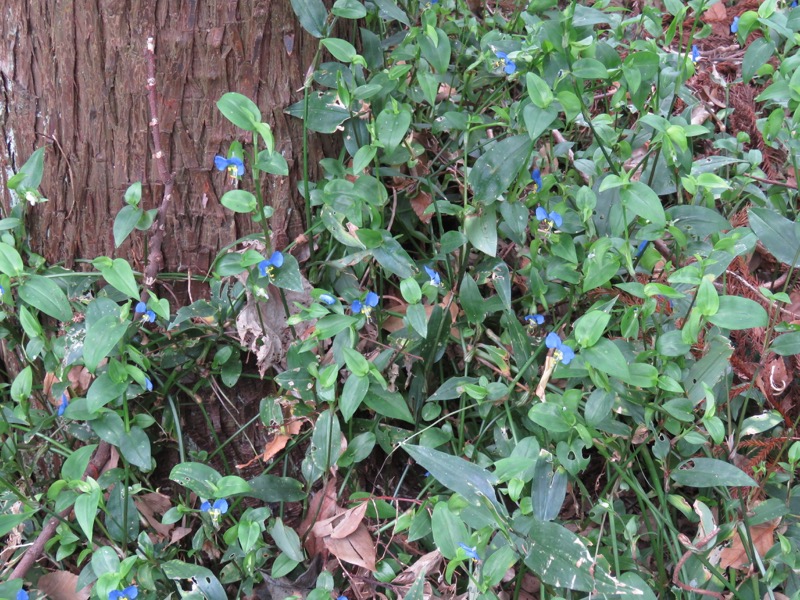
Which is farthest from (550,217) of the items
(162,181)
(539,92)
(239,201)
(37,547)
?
(37,547)

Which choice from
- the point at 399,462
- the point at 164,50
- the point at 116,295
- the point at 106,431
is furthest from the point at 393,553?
the point at 164,50

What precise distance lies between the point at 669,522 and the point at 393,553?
574 mm

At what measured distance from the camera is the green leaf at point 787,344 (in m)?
1.39

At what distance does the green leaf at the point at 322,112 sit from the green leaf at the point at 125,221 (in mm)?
414

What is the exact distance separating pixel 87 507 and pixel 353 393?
0.54 meters

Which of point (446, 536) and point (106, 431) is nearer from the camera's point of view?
point (446, 536)

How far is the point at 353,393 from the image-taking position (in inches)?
55.6

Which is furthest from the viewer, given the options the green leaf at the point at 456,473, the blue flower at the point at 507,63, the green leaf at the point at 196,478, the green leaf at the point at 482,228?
the blue flower at the point at 507,63

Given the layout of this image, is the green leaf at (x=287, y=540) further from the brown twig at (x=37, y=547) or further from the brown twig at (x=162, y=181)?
the brown twig at (x=162, y=181)

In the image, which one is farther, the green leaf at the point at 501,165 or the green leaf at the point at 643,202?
the green leaf at the point at 501,165

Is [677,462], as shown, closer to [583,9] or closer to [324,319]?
[324,319]

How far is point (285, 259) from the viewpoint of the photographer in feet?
5.03

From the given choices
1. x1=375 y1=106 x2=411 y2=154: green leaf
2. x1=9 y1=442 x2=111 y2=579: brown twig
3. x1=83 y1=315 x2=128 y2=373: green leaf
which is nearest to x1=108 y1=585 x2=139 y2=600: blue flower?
x1=9 y1=442 x2=111 y2=579: brown twig

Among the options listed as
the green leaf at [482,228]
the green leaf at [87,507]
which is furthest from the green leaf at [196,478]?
the green leaf at [482,228]
